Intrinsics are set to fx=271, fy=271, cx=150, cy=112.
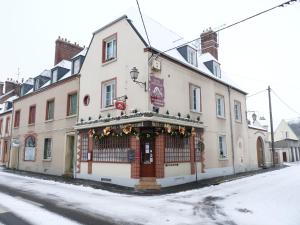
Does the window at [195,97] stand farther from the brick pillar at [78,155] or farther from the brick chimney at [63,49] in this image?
the brick chimney at [63,49]

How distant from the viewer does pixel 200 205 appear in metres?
8.88

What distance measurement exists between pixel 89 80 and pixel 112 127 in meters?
4.29

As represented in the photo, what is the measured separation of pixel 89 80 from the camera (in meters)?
16.7

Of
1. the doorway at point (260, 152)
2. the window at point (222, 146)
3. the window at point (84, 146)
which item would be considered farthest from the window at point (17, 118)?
the doorway at point (260, 152)

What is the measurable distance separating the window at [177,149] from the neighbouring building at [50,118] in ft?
23.2

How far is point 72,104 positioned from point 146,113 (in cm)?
797

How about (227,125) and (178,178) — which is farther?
(227,125)

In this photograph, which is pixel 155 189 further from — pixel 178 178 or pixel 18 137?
pixel 18 137

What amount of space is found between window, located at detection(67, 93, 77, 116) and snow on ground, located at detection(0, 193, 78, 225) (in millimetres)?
9469

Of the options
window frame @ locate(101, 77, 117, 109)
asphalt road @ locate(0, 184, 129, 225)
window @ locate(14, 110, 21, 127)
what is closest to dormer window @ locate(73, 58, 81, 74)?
window frame @ locate(101, 77, 117, 109)

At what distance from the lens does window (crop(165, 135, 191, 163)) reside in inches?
538

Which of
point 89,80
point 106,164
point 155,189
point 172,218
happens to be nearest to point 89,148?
point 106,164

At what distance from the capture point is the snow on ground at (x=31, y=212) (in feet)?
21.3

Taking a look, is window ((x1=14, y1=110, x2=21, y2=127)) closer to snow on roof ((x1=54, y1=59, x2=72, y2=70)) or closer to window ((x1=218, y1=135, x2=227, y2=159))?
snow on roof ((x1=54, y1=59, x2=72, y2=70))
